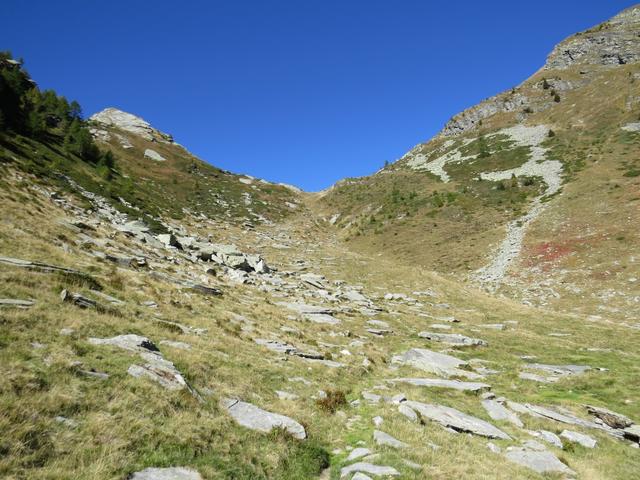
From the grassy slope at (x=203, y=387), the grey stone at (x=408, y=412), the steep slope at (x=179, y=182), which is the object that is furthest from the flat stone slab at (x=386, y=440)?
the steep slope at (x=179, y=182)

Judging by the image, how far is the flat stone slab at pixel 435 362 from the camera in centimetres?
1672

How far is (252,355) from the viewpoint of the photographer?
14102 mm

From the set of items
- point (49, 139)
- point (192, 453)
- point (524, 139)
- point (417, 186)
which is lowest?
point (192, 453)

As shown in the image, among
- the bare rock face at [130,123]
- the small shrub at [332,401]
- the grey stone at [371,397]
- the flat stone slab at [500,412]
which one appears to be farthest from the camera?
the bare rock face at [130,123]

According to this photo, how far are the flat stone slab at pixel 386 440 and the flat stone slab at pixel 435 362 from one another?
7734 mm

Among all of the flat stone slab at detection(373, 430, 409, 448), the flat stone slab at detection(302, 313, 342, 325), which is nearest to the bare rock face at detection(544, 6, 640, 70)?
the flat stone slab at detection(302, 313, 342, 325)

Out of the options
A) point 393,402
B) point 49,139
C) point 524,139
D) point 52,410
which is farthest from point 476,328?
Answer: point 524,139

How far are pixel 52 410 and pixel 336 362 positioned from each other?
11.2m

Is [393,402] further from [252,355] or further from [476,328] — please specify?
[476,328]

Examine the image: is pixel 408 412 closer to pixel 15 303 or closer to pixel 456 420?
pixel 456 420

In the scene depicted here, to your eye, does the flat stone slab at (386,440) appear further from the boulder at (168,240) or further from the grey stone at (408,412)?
the boulder at (168,240)

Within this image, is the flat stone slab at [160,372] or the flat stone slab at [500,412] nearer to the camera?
the flat stone slab at [160,372]

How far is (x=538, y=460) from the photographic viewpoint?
9.65 metres

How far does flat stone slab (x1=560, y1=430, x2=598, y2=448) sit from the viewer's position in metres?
11.2
